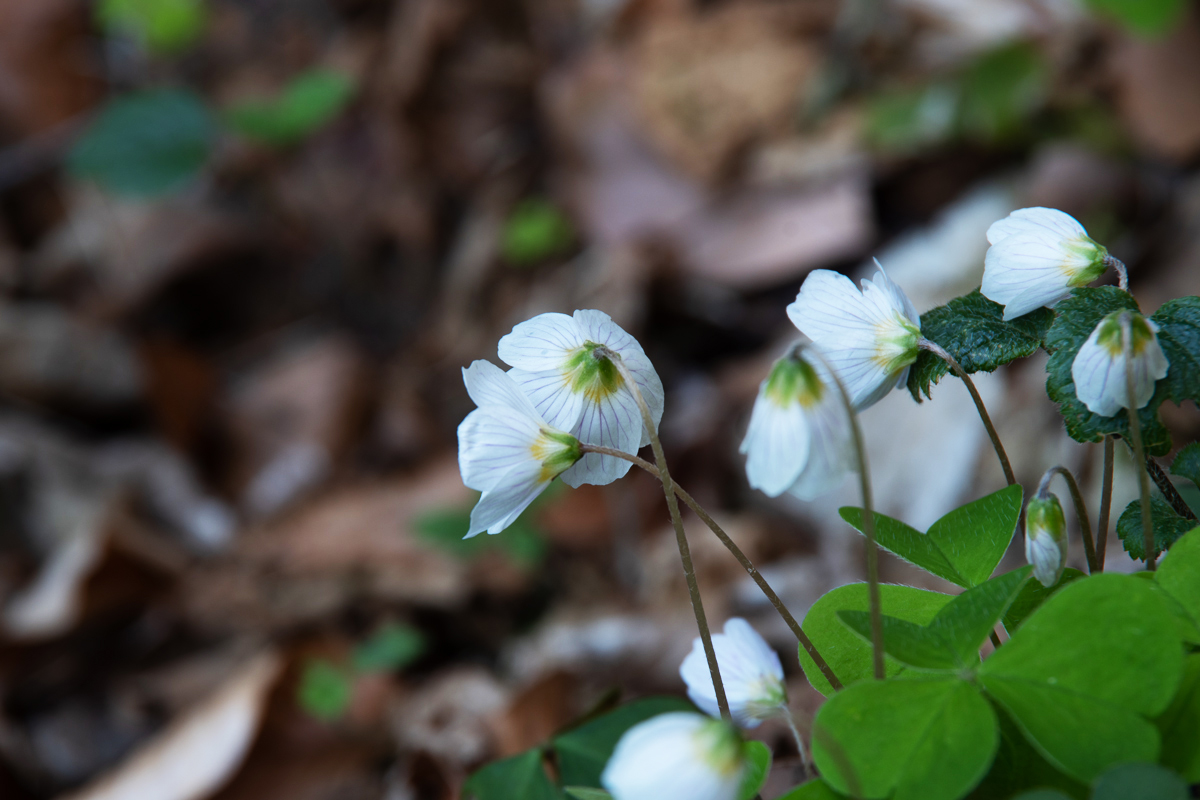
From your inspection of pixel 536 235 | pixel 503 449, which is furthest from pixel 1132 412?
pixel 536 235

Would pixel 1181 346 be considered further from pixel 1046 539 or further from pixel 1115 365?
pixel 1046 539

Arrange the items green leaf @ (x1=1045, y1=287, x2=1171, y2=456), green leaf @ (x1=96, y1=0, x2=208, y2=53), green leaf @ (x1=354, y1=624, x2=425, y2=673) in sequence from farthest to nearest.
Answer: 1. green leaf @ (x1=96, y1=0, x2=208, y2=53)
2. green leaf @ (x1=354, y1=624, x2=425, y2=673)
3. green leaf @ (x1=1045, y1=287, x2=1171, y2=456)

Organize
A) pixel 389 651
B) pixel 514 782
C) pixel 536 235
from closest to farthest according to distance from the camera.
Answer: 1. pixel 514 782
2. pixel 389 651
3. pixel 536 235

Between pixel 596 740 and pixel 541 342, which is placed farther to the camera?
pixel 596 740

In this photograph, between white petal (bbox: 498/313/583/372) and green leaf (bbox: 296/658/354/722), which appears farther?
green leaf (bbox: 296/658/354/722)

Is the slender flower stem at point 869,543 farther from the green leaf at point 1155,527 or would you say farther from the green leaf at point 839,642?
the green leaf at point 1155,527

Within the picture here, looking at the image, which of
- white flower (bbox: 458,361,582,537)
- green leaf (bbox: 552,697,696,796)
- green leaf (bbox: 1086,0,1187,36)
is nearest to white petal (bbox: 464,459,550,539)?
white flower (bbox: 458,361,582,537)

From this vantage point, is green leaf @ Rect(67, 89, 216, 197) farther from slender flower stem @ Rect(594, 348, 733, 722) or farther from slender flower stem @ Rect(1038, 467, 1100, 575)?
slender flower stem @ Rect(1038, 467, 1100, 575)

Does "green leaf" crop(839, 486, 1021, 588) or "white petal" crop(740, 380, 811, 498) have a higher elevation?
"white petal" crop(740, 380, 811, 498)

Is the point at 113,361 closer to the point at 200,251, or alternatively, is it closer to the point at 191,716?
the point at 200,251
